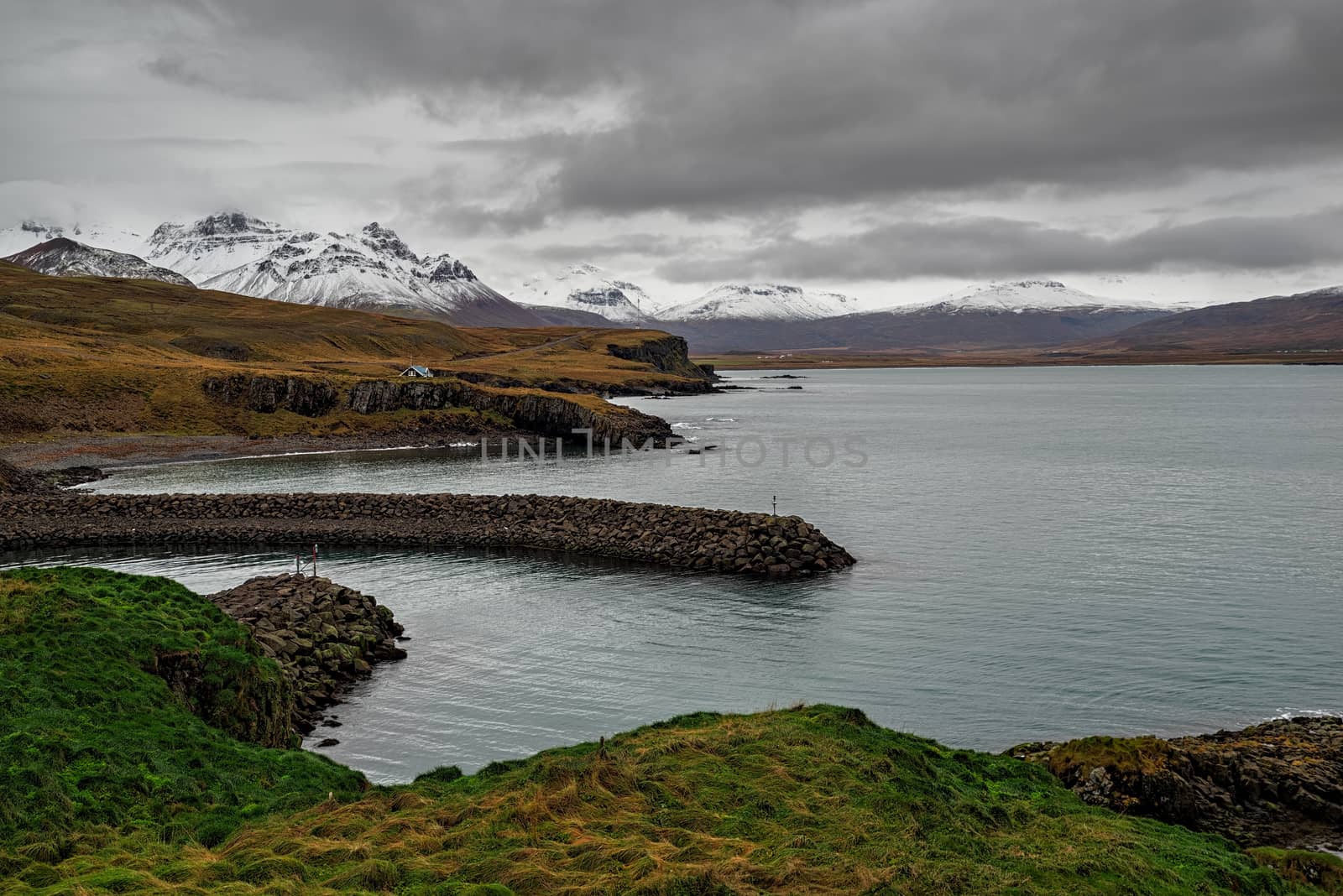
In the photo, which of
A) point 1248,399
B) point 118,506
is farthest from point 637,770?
point 1248,399

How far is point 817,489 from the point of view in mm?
67625

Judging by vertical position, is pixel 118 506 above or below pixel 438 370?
below

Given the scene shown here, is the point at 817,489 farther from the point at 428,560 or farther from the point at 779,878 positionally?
the point at 779,878

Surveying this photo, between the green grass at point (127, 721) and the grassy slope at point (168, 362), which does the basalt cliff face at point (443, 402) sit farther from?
the green grass at point (127, 721)

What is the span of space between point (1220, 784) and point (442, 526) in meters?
41.5

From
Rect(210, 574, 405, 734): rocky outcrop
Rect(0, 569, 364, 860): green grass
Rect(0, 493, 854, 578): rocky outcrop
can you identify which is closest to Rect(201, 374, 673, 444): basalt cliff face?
Rect(0, 493, 854, 578): rocky outcrop

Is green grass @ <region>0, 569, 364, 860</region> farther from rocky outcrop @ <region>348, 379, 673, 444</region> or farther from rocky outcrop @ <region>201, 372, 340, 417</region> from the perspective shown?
rocky outcrop @ <region>201, 372, 340, 417</region>

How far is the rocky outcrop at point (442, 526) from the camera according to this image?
4438 cm

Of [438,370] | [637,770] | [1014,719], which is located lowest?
[1014,719]

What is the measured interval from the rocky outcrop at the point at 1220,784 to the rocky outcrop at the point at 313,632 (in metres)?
19.7

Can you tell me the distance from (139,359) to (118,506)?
71.0 m

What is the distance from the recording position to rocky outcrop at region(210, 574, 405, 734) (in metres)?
26.9

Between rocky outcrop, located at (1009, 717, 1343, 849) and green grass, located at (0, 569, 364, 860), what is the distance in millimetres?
15059

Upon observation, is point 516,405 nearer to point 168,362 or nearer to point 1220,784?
point 168,362
